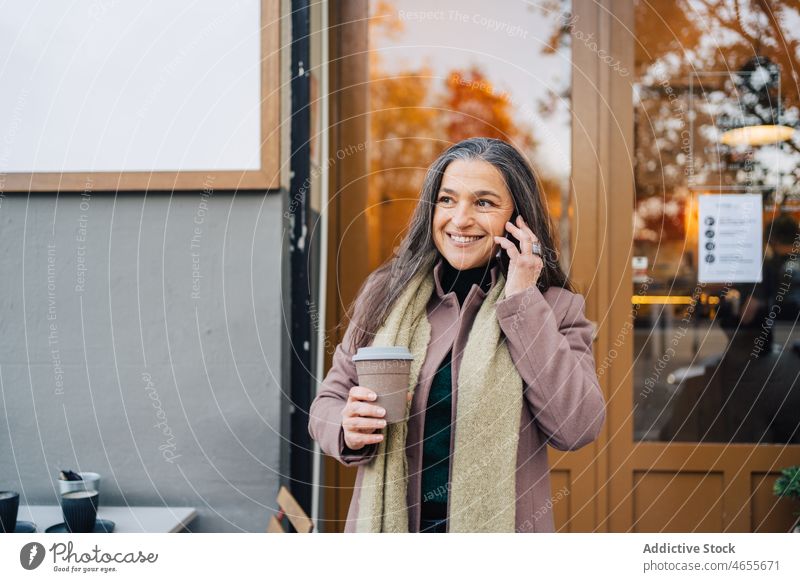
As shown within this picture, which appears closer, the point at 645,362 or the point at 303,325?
the point at 303,325

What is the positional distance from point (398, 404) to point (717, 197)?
184 cm

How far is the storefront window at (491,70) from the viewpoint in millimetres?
2861

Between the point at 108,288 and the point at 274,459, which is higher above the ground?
the point at 108,288

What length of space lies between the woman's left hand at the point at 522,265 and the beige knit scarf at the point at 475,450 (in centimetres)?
11

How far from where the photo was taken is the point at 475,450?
5.46 ft

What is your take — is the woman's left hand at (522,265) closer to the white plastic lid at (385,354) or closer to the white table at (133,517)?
the white plastic lid at (385,354)

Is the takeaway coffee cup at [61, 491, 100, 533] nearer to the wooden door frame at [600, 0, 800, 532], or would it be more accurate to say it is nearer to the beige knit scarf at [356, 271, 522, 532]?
the beige knit scarf at [356, 271, 522, 532]

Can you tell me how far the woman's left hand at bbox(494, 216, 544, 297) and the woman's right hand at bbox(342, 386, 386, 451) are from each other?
1.29 ft

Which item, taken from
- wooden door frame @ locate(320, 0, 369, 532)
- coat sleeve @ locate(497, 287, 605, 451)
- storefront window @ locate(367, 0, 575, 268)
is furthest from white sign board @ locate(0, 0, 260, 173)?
coat sleeve @ locate(497, 287, 605, 451)

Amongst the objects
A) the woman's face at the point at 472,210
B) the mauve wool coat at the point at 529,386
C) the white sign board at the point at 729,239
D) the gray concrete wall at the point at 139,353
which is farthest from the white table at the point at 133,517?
the white sign board at the point at 729,239

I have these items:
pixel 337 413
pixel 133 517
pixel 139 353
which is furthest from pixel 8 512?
pixel 337 413

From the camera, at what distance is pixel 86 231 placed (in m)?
2.54

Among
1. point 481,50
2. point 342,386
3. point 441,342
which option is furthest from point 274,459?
point 481,50
